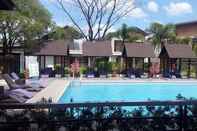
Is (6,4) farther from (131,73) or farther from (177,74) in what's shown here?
(177,74)

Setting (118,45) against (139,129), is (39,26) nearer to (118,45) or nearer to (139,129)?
(118,45)

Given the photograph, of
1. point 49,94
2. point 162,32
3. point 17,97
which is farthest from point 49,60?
point 17,97

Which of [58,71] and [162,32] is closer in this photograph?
[58,71]

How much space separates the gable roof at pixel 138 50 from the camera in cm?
3500

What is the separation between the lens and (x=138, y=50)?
116 ft

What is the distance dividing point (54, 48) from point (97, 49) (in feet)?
12.3

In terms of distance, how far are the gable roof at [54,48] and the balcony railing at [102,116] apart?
27.9 m

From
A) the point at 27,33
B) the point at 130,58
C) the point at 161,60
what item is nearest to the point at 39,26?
the point at 27,33

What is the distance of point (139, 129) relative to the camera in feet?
21.4

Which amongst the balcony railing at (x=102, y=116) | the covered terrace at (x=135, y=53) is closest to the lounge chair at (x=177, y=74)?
the covered terrace at (x=135, y=53)

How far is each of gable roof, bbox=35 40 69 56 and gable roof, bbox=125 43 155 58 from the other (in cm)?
532

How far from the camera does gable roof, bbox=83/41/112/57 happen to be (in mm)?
35125

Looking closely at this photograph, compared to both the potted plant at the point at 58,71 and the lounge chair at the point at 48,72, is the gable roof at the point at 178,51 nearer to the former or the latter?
the potted plant at the point at 58,71

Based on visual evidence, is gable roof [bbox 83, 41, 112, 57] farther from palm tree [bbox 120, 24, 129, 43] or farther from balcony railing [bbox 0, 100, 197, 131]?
balcony railing [bbox 0, 100, 197, 131]
